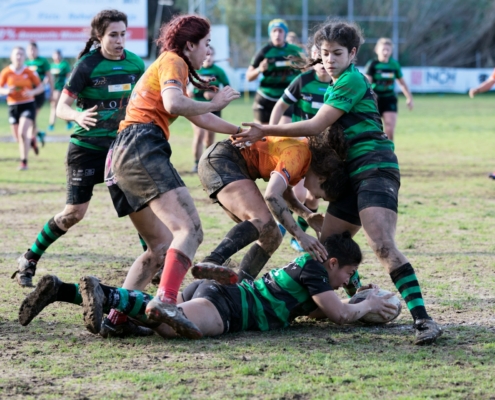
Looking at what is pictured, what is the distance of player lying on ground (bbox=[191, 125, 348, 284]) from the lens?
16.9ft

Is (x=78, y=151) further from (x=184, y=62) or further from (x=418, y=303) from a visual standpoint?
(x=418, y=303)

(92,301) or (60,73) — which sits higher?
(60,73)

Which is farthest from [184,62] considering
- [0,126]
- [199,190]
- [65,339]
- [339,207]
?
[0,126]

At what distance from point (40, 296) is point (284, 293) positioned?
4.89 feet

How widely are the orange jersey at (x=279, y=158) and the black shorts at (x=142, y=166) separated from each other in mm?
796

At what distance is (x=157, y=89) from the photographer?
497 centimetres

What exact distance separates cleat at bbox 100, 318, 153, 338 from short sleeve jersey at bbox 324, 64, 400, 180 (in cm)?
168

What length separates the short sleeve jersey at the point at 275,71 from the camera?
12.6m

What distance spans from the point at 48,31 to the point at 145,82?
31.9 m

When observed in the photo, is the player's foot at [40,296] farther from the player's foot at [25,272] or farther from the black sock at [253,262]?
the player's foot at [25,272]

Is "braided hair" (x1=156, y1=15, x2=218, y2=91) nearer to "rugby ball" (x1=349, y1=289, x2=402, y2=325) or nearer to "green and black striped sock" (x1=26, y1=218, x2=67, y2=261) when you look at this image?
"rugby ball" (x1=349, y1=289, x2=402, y2=325)

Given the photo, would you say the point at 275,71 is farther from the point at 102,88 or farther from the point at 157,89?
the point at 157,89

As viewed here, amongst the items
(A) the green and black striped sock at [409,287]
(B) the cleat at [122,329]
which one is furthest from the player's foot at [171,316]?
(A) the green and black striped sock at [409,287]

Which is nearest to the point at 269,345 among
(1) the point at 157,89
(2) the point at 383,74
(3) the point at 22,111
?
(1) the point at 157,89
